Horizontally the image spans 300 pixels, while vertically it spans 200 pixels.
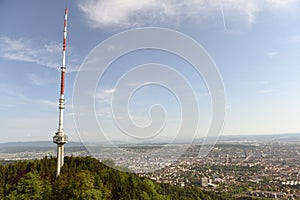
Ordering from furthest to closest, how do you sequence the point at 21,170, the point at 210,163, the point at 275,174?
the point at 210,163 → the point at 275,174 → the point at 21,170

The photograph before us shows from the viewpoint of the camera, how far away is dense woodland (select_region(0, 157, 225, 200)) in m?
24.3

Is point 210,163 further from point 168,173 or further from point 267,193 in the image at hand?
point 267,193

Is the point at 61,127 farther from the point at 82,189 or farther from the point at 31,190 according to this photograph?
the point at 82,189

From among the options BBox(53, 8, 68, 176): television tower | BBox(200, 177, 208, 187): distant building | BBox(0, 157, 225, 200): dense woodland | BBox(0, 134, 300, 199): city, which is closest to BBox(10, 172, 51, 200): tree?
BBox(0, 157, 225, 200): dense woodland

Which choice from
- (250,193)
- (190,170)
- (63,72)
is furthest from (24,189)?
(190,170)

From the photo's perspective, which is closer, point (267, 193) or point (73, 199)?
point (73, 199)

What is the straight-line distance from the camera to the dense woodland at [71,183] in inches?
956

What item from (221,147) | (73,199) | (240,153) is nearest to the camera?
(73,199)

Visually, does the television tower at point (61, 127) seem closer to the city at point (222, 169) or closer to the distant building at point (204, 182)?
the city at point (222, 169)

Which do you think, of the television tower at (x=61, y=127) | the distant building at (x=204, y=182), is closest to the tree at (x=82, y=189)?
the television tower at (x=61, y=127)

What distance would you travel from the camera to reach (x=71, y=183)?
79.7ft

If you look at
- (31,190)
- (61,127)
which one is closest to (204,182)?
(61,127)

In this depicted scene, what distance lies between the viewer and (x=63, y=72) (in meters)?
32.8

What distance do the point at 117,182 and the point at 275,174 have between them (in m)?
85.5
